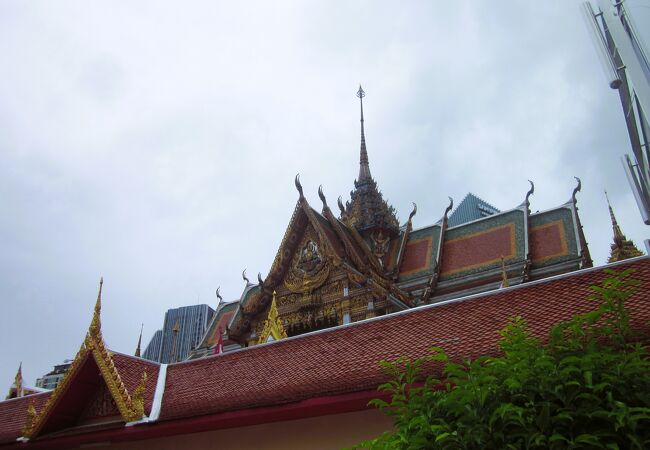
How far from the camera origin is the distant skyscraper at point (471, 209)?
67.6 meters

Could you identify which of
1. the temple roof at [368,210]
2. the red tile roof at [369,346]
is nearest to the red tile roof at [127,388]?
the red tile roof at [369,346]

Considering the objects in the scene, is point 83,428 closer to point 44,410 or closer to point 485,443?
point 44,410

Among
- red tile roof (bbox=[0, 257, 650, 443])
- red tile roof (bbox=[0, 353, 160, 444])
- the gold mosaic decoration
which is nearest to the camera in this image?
red tile roof (bbox=[0, 257, 650, 443])

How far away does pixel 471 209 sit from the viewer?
70.1 metres

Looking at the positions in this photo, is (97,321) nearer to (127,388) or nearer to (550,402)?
(127,388)

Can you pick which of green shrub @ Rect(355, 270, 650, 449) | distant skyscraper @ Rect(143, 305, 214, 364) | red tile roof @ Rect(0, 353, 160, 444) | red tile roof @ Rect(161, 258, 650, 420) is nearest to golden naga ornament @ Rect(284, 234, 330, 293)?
red tile roof @ Rect(0, 353, 160, 444)

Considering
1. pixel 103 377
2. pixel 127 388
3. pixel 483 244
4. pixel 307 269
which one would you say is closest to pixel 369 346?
pixel 127 388

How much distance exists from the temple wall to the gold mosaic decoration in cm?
82

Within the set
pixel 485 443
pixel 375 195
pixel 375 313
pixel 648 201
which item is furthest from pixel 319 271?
pixel 485 443

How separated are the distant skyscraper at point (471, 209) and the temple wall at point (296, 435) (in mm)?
60369

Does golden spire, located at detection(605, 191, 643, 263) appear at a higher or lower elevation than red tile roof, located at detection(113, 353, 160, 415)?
higher

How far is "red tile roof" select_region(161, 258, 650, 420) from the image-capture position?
5926 millimetres

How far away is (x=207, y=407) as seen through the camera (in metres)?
7.01

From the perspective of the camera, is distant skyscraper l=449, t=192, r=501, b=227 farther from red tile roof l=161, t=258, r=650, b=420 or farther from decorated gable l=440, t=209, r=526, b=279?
red tile roof l=161, t=258, r=650, b=420
